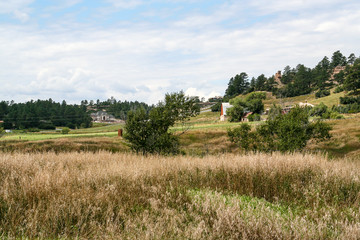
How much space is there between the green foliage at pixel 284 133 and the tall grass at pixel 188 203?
15273 millimetres

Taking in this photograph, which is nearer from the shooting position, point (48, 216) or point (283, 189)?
point (48, 216)

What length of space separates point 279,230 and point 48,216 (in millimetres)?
4095

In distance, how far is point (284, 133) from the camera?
25203 millimetres

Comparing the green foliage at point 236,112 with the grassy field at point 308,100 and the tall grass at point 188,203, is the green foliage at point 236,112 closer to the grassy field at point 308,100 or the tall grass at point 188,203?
the grassy field at point 308,100

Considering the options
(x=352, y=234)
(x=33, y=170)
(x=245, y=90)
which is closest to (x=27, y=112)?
(x=245, y=90)

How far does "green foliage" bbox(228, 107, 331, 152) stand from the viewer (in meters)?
24.7

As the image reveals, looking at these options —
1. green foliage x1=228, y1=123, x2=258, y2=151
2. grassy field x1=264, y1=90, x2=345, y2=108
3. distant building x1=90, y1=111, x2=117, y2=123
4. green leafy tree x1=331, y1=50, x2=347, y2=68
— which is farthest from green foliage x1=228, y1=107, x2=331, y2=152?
green leafy tree x1=331, y1=50, x2=347, y2=68

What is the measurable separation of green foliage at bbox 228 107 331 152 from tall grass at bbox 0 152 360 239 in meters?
15.3

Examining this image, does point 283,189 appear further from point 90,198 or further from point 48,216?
point 48,216

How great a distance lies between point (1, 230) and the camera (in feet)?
17.2

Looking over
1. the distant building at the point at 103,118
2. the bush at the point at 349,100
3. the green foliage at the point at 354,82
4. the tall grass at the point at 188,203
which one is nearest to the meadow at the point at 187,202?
the tall grass at the point at 188,203

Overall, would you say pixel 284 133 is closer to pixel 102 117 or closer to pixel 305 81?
pixel 305 81

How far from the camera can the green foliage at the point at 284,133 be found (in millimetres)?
24703

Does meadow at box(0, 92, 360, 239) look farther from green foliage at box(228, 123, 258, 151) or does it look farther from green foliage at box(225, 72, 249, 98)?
green foliage at box(225, 72, 249, 98)
